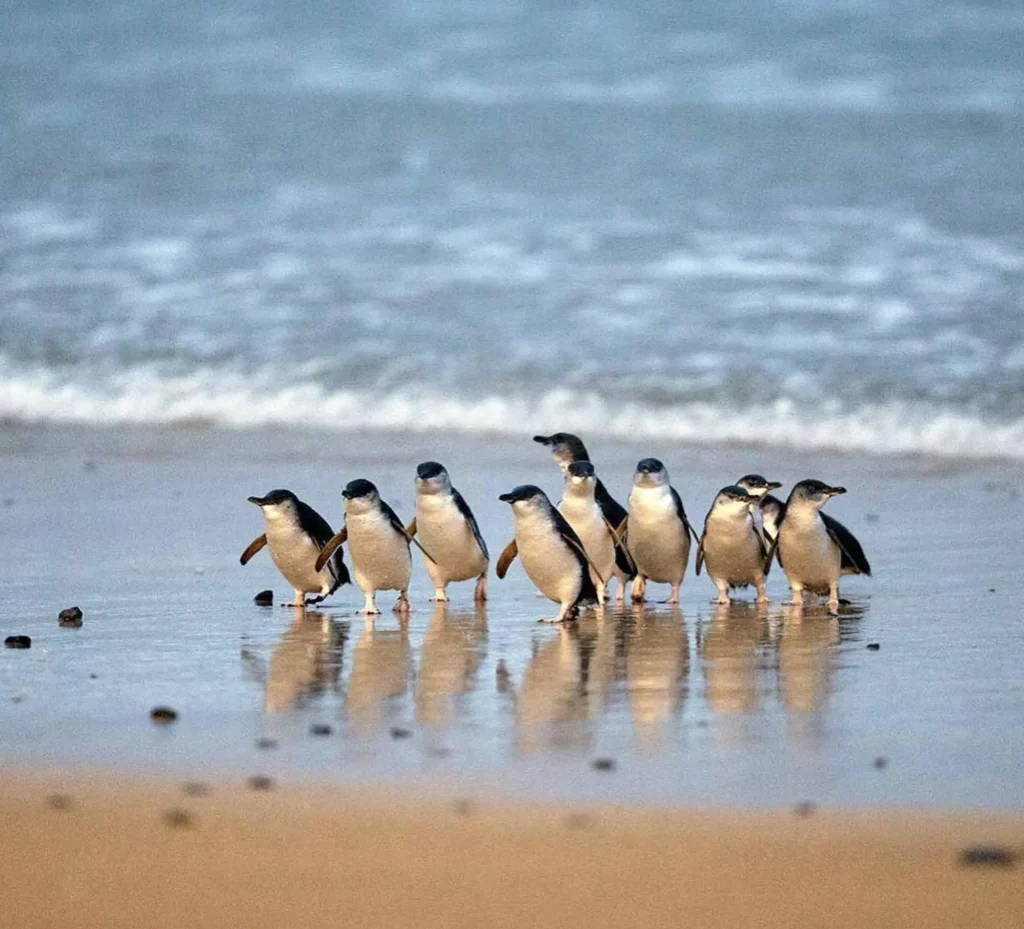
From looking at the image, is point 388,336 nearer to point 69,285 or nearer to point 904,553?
point 69,285

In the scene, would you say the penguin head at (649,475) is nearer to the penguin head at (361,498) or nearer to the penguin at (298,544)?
the penguin head at (361,498)

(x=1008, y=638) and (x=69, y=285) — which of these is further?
(x=69, y=285)

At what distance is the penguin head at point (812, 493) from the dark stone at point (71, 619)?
2.75 m

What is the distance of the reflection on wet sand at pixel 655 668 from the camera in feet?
17.2

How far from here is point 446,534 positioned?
25.0ft

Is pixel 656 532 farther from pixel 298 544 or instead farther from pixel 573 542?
pixel 298 544

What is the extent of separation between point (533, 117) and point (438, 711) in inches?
637

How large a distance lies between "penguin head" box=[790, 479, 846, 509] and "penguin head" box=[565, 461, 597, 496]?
0.80m

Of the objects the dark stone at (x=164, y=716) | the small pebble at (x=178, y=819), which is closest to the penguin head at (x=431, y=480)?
the dark stone at (x=164, y=716)

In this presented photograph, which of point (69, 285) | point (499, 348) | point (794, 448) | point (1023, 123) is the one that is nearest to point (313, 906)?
point (794, 448)

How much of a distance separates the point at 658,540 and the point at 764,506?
0.78m

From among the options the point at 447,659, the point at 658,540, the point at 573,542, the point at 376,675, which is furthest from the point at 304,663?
the point at 658,540

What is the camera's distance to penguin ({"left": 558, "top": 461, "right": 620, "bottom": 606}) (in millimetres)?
7652

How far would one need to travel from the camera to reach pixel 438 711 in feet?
17.6
